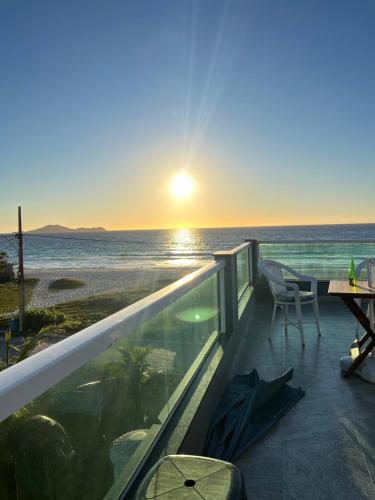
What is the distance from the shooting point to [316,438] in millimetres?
2883

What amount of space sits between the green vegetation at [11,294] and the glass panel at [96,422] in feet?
81.9

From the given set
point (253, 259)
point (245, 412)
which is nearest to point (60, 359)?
point (245, 412)

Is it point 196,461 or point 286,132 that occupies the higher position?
point 286,132

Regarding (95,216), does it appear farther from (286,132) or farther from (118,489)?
(118,489)

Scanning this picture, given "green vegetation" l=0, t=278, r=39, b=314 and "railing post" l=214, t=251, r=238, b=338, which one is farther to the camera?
"green vegetation" l=0, t=278, r=39, b=314

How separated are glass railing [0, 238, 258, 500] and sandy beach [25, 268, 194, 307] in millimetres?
27849

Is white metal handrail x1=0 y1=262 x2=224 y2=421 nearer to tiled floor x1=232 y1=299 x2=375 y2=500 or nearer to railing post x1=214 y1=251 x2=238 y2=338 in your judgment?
tiled floor x1=232 y1=299 x2=375 y2=500

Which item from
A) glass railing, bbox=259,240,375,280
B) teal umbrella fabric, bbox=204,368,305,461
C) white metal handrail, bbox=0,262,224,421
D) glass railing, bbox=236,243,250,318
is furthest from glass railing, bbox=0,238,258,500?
glass railing, bbox=259,240,375,280

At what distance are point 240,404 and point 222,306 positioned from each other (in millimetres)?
1192

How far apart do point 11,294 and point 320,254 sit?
27150 mm

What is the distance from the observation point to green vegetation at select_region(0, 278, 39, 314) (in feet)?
86.0

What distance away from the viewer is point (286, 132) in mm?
14211

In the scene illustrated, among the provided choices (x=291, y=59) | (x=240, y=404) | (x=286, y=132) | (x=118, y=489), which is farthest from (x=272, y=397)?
(x=286, y=132)

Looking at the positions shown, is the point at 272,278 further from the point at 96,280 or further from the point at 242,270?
the point at 96,280
